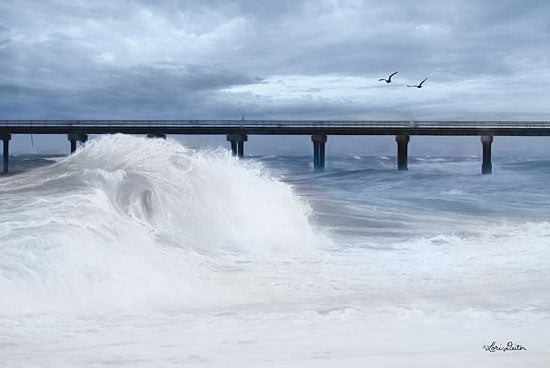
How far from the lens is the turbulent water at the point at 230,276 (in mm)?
4953

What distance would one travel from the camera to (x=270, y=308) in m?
6.39

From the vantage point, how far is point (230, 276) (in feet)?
25.7

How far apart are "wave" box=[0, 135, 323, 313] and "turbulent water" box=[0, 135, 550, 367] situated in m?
0.03

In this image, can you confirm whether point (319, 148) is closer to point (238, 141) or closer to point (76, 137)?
point (238, 141)

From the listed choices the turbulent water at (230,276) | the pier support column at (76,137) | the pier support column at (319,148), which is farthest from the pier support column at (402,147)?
the turbulent water at (230,276)

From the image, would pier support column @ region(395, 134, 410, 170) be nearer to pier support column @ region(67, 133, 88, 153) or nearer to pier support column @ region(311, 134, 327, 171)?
pier support column @ region(311, 134, 327, 171)

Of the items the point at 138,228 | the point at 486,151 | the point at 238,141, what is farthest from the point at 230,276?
the point at 486,151

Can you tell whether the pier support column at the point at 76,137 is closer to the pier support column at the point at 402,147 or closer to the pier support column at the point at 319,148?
the pier support column at the point at 319,148

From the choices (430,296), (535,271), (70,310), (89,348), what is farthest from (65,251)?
(535,271)

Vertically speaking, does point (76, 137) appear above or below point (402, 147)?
above

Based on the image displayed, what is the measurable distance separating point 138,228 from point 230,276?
2156mm

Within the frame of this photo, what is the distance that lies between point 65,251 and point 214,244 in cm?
332

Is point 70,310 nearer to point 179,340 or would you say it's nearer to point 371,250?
point 179,340

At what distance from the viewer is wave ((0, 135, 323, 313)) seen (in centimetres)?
657
